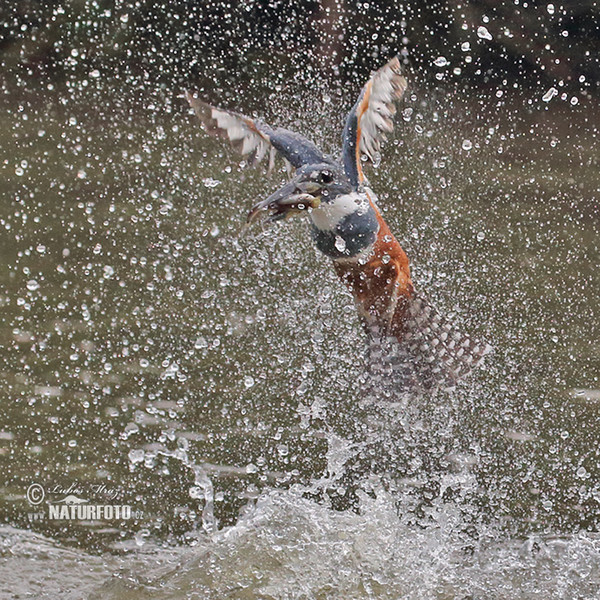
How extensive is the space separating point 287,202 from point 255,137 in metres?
0.59

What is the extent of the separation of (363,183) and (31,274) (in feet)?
10.7

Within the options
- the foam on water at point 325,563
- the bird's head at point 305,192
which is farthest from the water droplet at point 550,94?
the bird's head at point 305,192

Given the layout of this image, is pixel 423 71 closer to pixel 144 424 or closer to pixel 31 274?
pixel 31 274

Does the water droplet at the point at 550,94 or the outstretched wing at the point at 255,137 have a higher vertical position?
the water droplet at the point at 550,94

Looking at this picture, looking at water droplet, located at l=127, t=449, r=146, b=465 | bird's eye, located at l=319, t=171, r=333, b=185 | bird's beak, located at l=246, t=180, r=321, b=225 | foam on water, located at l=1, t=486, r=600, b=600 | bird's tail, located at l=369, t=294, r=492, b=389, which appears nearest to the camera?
bird's beak, located at l=246, t=180, r=321, b=225

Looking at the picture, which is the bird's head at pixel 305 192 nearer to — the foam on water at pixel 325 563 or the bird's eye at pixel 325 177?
the bird's eye at pixel 325 177

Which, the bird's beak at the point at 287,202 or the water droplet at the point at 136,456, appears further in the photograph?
the water droplet at the point at 136,456

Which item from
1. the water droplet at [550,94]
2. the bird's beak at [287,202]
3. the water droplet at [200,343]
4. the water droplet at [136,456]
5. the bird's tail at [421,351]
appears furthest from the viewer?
the water droplet at [550,94]

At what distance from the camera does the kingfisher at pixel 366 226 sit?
123 inches

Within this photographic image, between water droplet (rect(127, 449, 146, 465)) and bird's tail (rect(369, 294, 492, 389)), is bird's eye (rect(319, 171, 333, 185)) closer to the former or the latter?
bird's tail (rect(369, 294, 492, 389))

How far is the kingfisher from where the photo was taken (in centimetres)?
311

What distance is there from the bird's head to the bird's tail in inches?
19.9

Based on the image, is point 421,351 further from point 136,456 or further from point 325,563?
point 136,456

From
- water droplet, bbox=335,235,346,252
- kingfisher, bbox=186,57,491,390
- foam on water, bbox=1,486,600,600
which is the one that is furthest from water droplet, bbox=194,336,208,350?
water droplet, bbox=335,235,346,252
